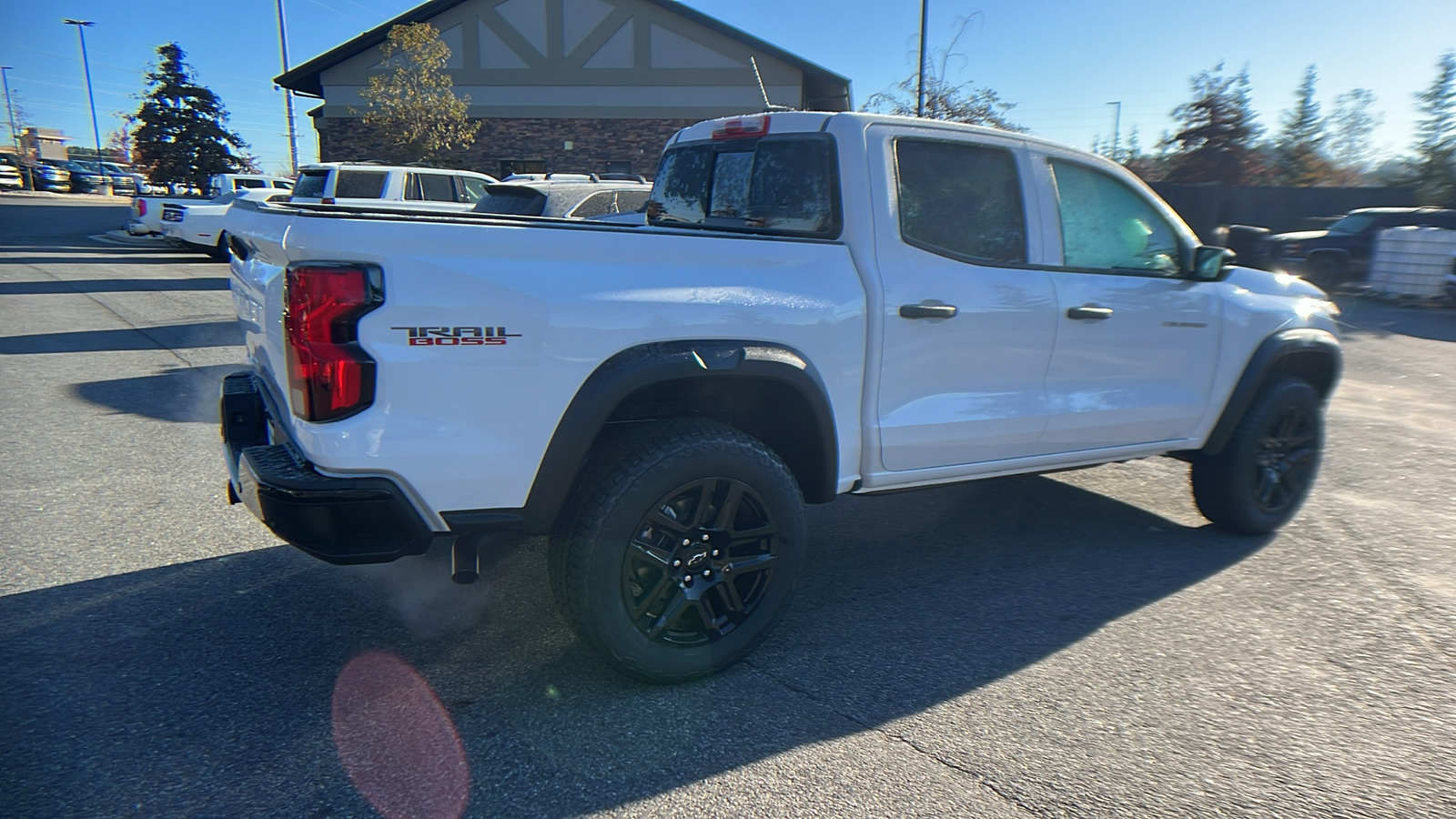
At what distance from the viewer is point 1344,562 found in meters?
4.48

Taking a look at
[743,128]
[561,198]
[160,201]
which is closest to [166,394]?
[561,198]

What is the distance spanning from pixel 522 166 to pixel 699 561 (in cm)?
2730

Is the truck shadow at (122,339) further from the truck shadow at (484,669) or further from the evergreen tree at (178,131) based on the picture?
the evergreen tree at (178,131)

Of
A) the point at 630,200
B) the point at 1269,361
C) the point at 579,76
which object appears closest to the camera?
the point at 1269,361

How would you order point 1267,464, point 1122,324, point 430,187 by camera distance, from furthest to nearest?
point 430,187 → point 1267,464 → point 1122,324

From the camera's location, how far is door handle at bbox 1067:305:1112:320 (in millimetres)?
3916

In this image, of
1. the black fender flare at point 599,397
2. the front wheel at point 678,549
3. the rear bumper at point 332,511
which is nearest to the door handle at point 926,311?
the black fender flare at point 599,397

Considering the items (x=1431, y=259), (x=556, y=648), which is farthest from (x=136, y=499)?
(x=1431, y=259)

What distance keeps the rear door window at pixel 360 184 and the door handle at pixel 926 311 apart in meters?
12.7

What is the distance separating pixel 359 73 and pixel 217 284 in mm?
16024

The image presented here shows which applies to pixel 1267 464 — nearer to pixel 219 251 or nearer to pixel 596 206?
pixel 596 206

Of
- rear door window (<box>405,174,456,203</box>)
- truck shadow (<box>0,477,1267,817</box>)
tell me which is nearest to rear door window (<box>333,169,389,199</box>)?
rear door window (<box>405,174,456,203</box>)

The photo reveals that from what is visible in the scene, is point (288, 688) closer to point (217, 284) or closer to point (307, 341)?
point (307, 341)

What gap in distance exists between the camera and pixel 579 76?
89.9 ft
